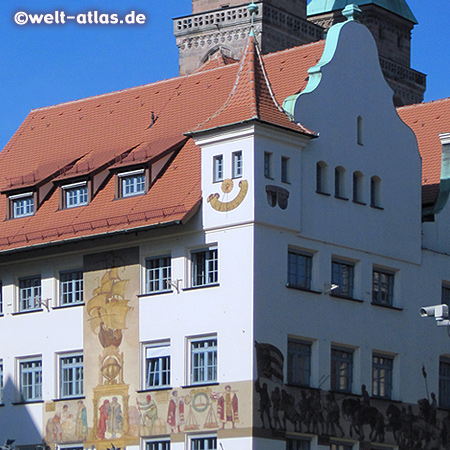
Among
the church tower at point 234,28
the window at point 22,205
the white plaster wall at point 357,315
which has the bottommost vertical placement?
the white plaster wall at point 357,315

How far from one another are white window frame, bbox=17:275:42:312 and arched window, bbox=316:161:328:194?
8.71 metres

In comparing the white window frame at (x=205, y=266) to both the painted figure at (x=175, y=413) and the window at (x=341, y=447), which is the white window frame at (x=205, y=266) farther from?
the window at (x=341, y=447)

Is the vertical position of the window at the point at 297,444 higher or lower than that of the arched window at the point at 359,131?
lower

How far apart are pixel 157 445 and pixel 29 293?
22.4 feet

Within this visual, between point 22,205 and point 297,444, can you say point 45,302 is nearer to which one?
point 22,205

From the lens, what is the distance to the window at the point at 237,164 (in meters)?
44.0

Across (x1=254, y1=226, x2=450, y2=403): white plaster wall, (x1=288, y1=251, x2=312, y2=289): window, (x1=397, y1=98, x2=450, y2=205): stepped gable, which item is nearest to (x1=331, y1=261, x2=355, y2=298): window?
(x1=254, y1=226, x2=450, y2=403): white plaster wall

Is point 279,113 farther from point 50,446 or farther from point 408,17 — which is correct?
point 408,17

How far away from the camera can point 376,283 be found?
47.2 meters

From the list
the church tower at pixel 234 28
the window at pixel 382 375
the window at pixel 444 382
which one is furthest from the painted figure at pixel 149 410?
the church tower at pixel 234 28

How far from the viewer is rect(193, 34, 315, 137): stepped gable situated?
1737 inches

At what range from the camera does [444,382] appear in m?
48.6

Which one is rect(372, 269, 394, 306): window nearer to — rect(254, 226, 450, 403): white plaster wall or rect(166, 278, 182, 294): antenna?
rect(254, 226, 450, 403): white plaster wall

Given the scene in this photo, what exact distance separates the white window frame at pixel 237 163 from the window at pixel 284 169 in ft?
3.91
